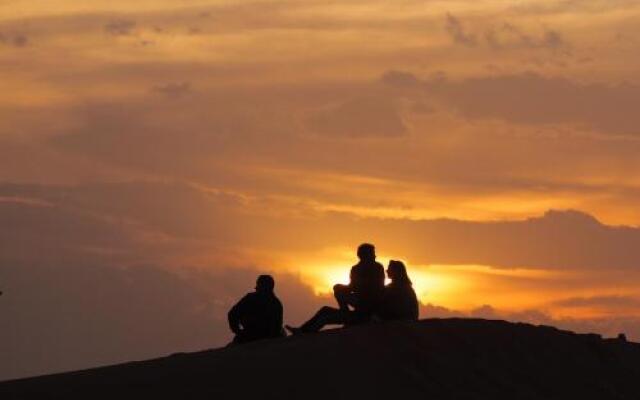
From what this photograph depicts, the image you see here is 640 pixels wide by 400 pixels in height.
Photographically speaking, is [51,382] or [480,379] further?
[480,379]

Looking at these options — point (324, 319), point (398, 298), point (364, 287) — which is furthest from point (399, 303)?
point (324, 319)

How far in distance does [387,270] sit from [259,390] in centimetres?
485

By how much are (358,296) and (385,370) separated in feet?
7.53

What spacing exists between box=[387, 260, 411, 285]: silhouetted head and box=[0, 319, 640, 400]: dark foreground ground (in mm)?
972

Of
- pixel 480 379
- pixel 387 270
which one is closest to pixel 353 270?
pixel 387 270

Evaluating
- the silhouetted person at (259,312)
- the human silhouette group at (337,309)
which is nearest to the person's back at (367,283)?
the human silhouette group at (337,309)

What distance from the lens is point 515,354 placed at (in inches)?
1043

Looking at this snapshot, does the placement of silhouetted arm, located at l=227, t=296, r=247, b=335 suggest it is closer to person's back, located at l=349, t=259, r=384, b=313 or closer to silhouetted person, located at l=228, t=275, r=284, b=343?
silhouetted person, located at l=228, t=275, r=284, b=343

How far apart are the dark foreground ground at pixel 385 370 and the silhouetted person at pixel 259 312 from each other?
1.29 meters

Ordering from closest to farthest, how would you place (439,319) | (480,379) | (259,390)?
(259,390), (480,379), (439,319)

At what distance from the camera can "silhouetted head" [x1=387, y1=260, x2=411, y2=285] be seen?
27234 mm

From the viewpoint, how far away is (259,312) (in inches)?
1049

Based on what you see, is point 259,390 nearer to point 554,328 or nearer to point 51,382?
point 51,382

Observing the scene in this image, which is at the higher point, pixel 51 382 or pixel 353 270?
pixel 353 270
